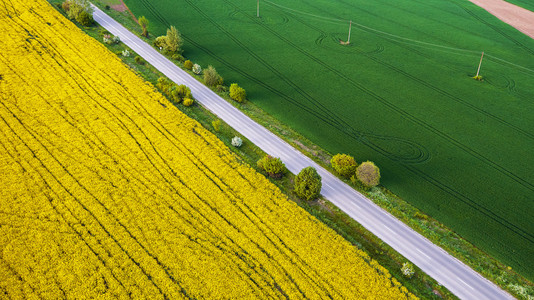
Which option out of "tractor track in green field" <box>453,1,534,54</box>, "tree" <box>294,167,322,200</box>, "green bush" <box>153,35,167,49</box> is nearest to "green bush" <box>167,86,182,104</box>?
"green bush" <box>153,35,167,49</box>

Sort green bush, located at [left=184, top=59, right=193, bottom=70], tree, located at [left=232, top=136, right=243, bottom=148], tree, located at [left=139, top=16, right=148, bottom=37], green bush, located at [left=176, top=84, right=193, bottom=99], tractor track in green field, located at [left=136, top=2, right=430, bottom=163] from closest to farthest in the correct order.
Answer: tree, located at [left=232, top=136, right=243, bottom=148]
tractor track in green field, located at [left=136, top=2, right=430, bottom=163]
green bush, located at [left=176, top=84, right=193, bottom=99]
green bush, located at [left=184, top=59, right=193, bottom=70]
tree, located at [left=139, top=16, right=148, bottom=37]

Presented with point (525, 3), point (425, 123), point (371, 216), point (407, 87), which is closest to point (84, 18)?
point (407, 87)

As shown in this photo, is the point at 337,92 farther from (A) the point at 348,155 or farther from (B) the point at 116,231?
(B) the point at 116,231

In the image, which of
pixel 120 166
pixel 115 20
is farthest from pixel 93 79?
pixel 115 20

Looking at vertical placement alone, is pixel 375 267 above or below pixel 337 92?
below

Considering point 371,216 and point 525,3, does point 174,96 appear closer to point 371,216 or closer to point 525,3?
point 371,216

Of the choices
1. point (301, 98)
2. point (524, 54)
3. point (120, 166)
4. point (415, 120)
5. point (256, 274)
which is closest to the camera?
point (256, 274)

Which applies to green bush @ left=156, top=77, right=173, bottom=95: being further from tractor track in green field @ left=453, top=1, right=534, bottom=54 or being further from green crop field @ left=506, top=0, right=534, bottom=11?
green crop field @ left=506, top=0, right=534, bottom=11
